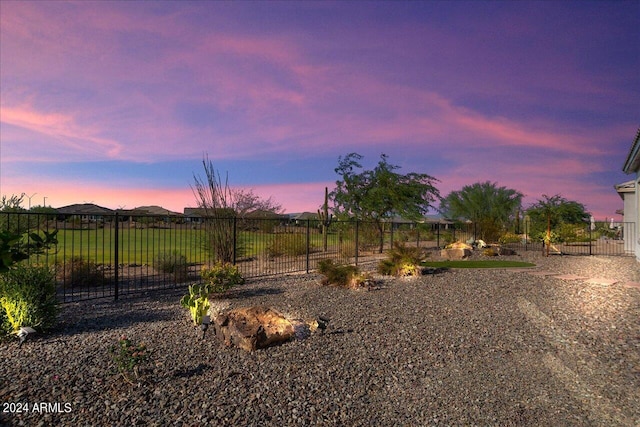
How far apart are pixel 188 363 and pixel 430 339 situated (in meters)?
3.07

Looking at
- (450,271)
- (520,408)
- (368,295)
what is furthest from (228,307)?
(450,271)

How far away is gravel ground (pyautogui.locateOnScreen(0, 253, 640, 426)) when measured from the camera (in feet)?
12.0

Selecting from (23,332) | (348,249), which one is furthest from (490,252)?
(23,332)

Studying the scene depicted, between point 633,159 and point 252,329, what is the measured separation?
14462 mm

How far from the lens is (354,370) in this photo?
459cm

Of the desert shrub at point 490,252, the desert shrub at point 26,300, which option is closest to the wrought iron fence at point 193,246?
the desert shrub at point 26,300

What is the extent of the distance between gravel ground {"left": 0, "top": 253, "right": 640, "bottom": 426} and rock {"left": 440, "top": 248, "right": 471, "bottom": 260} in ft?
29.9

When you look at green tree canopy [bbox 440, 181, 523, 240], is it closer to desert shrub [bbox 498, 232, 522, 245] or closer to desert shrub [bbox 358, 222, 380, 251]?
desert shrub [bbox 498, 232, 522, 245]

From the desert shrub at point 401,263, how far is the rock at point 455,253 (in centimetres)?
551

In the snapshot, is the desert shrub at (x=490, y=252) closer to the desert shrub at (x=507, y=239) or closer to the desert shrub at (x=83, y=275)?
the desert shrub at (x=507, y=239)

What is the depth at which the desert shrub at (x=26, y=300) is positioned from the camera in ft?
18.8

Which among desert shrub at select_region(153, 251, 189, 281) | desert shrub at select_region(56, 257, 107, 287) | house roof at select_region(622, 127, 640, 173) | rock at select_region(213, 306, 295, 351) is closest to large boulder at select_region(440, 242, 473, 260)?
house roof at select_region(622, 127, 640, 173)

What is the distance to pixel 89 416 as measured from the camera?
3.53 meters

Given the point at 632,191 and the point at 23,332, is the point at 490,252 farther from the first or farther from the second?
the point at 23,332
